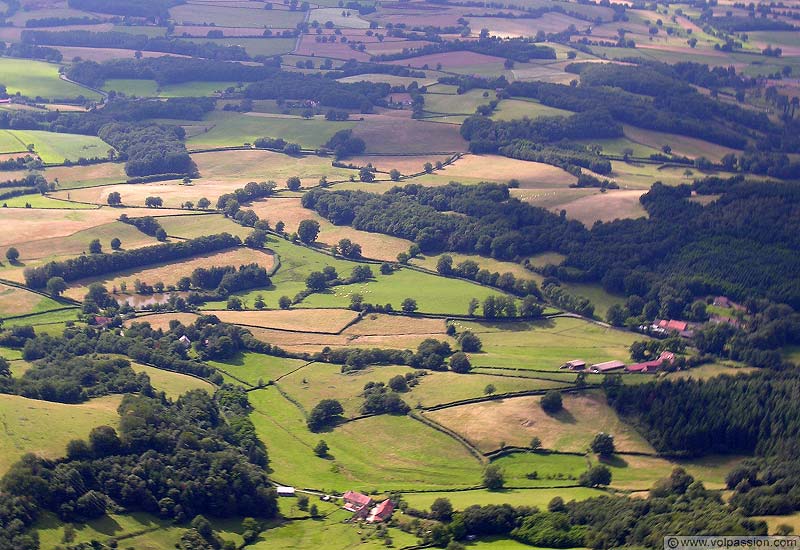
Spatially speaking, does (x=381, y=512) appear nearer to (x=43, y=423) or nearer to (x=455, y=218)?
(x=43, y=423)

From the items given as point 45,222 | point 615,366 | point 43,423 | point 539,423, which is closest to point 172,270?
point 45,222

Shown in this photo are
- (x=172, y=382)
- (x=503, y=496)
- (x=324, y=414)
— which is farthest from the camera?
(x=172, y=382)

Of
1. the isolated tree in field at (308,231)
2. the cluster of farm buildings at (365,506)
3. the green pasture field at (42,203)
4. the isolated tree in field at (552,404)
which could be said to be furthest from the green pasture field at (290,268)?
the cluster of farm buildings at (365,506)

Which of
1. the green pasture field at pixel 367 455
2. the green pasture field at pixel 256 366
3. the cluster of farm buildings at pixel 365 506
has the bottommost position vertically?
the green pasture field at pixel 367 455

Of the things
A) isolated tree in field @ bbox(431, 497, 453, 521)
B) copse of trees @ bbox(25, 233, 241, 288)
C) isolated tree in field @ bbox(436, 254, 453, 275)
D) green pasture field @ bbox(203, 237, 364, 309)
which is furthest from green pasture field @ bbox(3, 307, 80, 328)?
isolated tree in field @ bbox(431, 497, 453, 521)

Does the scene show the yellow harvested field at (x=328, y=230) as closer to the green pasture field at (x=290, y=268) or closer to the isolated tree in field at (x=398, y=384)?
the green pasture field at (x=290, y=268)

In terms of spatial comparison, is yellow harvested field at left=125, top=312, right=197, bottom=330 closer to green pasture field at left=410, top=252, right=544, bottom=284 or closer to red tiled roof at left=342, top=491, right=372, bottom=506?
green pasture field at left=410, top=252, right=544, bottom=284
